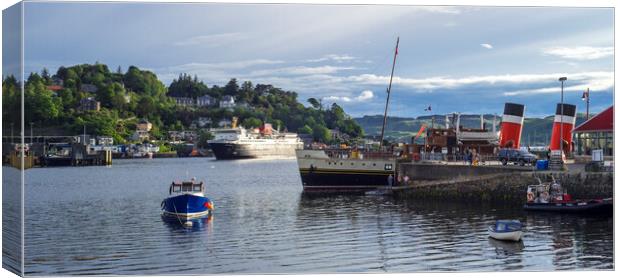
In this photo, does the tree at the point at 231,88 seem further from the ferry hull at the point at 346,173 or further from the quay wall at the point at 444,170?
the quay wall at the point at 444,170

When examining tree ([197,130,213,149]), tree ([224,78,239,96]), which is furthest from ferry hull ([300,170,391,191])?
tree ([197,130,213,149])

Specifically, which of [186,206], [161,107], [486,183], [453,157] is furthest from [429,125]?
[161,107]

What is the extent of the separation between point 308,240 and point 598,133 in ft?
49.2

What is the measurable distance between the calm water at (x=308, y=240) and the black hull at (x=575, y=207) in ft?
2.02

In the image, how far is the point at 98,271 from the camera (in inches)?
769

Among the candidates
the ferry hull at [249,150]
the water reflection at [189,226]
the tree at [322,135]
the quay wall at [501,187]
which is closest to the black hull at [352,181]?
the quay wall at [501,187]

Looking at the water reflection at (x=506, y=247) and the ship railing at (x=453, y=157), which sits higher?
the ship railing at (x=453, y=157)

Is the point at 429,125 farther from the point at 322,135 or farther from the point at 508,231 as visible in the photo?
the point at 322,135

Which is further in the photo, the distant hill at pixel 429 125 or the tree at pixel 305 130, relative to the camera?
the tree at pixel 305 130

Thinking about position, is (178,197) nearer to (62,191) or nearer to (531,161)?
(531,161)

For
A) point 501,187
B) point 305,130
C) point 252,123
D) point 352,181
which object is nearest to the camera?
point 501,187

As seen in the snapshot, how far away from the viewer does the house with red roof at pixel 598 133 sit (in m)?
31.5

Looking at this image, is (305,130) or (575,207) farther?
(305,130)

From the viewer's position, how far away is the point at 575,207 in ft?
97.2
